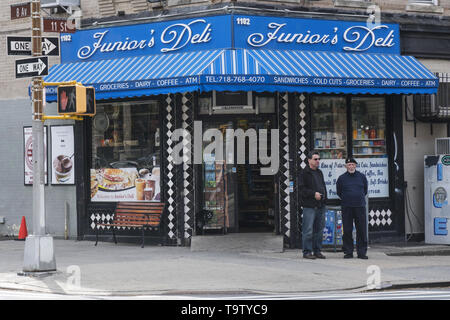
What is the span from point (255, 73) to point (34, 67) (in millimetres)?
4381

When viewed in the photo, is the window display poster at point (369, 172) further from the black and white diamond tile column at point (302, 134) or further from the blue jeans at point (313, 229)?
the blue jeans at point (313, 229)

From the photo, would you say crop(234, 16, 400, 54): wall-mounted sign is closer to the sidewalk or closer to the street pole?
the sidewalk

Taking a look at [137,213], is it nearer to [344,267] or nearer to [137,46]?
[137,46]

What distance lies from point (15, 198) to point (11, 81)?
2979 millimetres

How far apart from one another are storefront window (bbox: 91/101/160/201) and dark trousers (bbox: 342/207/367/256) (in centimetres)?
437

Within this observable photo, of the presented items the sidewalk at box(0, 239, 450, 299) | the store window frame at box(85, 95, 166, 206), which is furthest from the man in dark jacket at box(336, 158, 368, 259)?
the store window frame at box(85, 95, 166, 206)

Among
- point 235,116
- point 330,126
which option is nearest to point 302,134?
point 330,126

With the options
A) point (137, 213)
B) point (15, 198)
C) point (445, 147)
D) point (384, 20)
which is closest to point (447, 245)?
point (445, 147)

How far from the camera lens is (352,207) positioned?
14617 mm

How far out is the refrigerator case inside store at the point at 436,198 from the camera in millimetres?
16562

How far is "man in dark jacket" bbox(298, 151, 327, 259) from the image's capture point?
47.3 feet

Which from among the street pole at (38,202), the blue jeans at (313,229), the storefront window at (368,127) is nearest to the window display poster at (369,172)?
the storefront window at (368,127)

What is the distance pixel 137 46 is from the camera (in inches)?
651

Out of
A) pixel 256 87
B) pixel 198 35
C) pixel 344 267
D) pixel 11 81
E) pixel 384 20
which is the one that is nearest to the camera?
pixel 344 267
